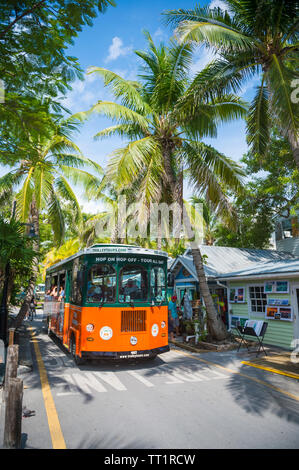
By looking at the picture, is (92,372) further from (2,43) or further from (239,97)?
(239,97)

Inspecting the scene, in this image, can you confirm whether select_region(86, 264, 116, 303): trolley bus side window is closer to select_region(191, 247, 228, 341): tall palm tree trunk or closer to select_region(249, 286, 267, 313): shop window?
select_region(191, 247, 228, 341): tall palm tree trunk

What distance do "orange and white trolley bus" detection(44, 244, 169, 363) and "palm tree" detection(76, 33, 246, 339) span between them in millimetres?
3497

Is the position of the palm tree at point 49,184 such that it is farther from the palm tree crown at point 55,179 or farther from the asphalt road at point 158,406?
the asphalt road at point 158,406

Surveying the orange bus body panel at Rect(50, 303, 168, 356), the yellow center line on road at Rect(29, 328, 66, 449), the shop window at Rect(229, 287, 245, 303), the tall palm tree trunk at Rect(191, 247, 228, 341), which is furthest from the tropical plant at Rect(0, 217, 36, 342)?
the shop window at Rect(229, 287, 245, 303)

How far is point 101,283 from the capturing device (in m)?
8.06

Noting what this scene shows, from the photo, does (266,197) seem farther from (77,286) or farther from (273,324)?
(77,286)

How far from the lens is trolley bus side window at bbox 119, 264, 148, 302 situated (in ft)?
26.6

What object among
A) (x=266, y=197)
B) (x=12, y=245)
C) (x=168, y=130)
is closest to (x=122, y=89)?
(x=168, y=130)

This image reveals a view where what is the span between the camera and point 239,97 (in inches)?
492

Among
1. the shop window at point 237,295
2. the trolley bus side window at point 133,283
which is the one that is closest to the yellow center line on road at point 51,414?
the trolley bus side window at point 133,283

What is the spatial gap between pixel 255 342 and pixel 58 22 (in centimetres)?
1197

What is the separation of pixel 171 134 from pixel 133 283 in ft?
24.4
